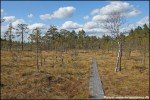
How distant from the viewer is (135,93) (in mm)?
27453

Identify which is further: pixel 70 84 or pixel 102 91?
pixel 70 84

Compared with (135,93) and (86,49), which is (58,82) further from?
(86,49)

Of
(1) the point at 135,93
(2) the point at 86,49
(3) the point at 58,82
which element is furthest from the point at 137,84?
(2) the point at 86,49

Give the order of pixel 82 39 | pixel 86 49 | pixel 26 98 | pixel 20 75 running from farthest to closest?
pixel 86 49 → pixel 82 39 → pixel 20 75 → pixel 26 98

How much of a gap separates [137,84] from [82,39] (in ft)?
284

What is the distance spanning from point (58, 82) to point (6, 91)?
708cm

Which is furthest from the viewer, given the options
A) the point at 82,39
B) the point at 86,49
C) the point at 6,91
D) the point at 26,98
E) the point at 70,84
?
the point at 86,49

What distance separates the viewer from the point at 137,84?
33156mm

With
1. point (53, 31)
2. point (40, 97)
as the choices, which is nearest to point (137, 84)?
point (40, 97)

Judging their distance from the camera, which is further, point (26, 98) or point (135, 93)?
point (135, 93)

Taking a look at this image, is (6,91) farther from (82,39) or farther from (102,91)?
(82,39)

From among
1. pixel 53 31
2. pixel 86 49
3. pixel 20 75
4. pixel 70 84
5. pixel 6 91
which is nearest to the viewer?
pixel 6 91

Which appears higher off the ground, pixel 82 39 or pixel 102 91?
pixel 82 39

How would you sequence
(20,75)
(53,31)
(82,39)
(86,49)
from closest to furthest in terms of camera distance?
(20,75)
(53,31)
(82,39)
(86,49)
